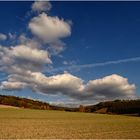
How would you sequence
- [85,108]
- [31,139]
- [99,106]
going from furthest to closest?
1. [99,106]
2. [85,108]
3. [31,139]

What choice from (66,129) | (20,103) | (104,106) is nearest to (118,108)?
(104,106)

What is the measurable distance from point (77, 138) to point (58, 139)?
189 centimetres

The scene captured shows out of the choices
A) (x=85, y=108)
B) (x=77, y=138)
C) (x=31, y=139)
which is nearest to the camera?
(x=31, y=139)

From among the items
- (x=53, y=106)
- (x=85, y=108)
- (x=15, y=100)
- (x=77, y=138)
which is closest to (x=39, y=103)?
(x=53, y=106)

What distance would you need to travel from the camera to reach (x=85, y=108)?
153375mm

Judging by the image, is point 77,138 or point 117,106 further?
point 117,106

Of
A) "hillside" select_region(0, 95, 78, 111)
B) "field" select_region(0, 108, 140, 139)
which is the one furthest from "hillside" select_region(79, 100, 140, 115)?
"field" select_region(0, 108, 140, 139)

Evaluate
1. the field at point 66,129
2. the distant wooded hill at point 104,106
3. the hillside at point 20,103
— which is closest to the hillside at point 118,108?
the distant wooded hill at point 104,106

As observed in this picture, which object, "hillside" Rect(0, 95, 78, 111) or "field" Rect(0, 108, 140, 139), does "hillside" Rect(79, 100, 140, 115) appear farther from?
"field" Rect(0, 108, 140, 139)

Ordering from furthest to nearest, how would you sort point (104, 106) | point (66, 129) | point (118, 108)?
point (104, 106)
point (118, 108)
point (66, 129)

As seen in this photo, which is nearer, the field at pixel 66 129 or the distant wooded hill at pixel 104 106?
the field at pixel 66 129

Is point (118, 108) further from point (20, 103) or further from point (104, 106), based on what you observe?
point (20, 103)

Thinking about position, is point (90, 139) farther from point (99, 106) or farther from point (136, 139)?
point (99, 106)

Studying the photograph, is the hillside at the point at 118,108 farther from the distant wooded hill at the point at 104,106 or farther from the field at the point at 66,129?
the field at the point at 66,129
